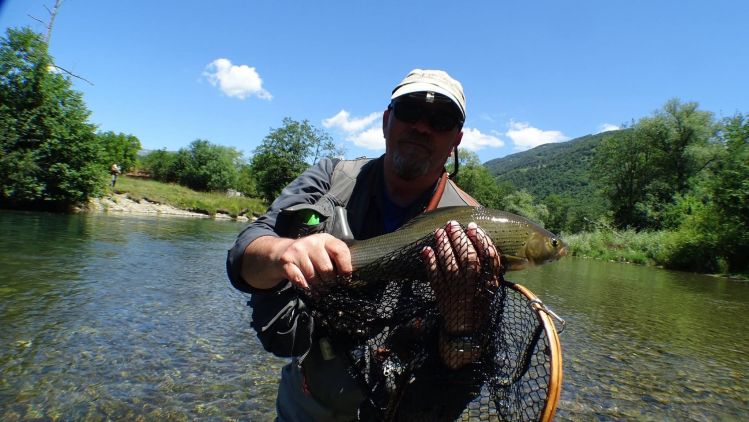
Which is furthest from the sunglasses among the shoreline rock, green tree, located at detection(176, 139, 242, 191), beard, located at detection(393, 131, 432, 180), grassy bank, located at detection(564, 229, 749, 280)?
green tree, located at detection(176, 139, 242, 191)

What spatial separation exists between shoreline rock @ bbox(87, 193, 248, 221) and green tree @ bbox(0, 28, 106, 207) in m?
3.52

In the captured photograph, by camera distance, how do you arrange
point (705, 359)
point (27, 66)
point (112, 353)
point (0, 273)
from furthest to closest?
point (27, 66)
point (0, 273)
point (705, 359)
point (112, 353)

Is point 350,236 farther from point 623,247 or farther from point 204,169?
point 204,169

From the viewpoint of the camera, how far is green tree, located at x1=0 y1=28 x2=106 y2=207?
77.8 ft

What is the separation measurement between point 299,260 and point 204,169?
236ft

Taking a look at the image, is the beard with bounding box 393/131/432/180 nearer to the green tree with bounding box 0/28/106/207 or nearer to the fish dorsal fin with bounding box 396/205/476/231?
the fish dorsal fin with bounding box 396/205/476/231

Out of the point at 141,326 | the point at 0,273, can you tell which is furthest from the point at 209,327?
the point at 0,273

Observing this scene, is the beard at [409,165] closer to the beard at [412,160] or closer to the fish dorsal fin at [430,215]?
the beard at [412,160]

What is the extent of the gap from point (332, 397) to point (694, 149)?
57.7 meters

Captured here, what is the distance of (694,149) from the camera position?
155ft

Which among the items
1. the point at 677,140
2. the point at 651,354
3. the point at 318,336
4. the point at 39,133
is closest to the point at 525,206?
the point at 677,140

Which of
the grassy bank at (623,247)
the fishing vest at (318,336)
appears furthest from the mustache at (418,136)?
the grassy bank at (623,247)

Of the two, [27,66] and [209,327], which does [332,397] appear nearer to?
[209,327]

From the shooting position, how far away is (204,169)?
6831cm
